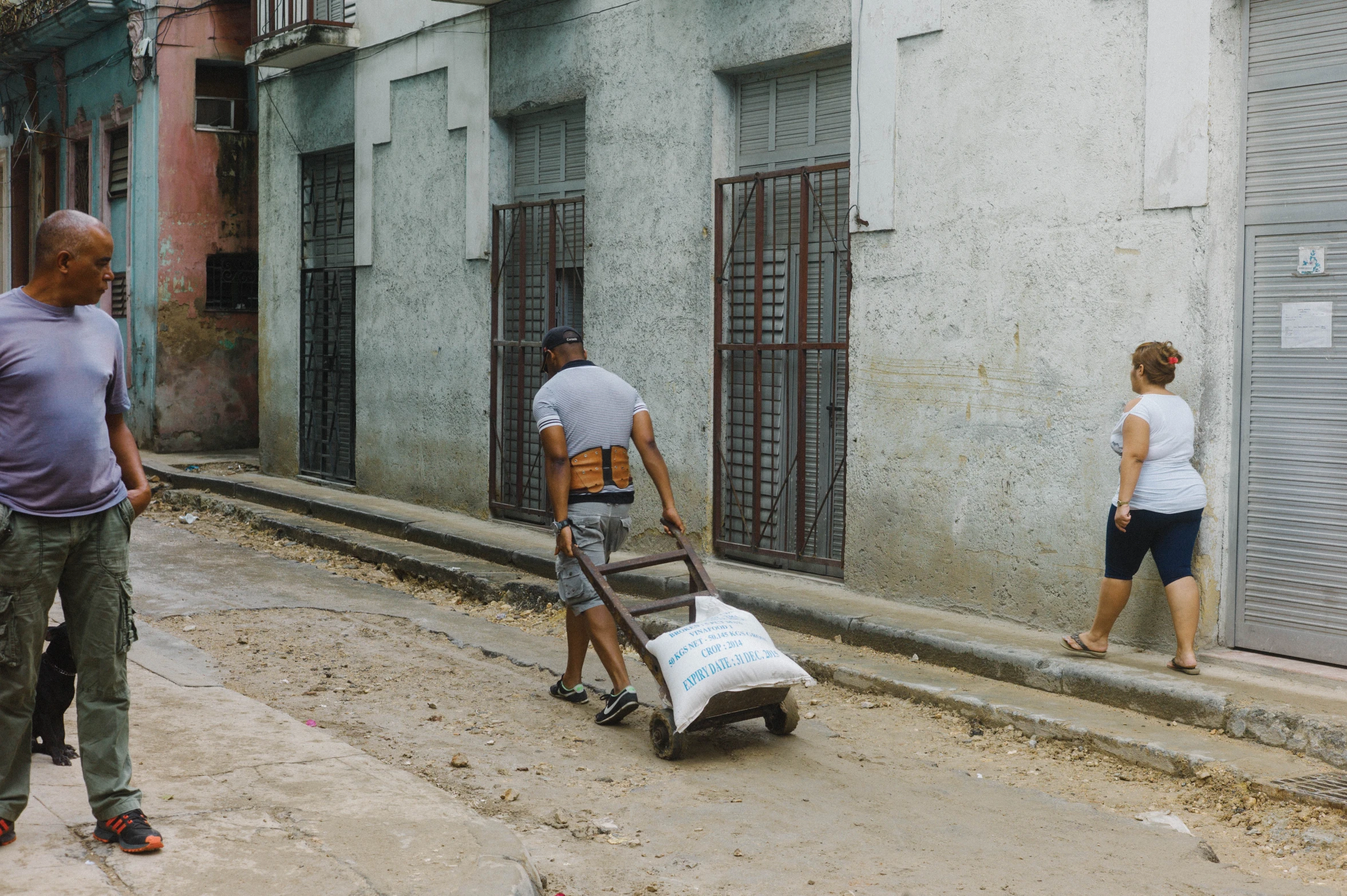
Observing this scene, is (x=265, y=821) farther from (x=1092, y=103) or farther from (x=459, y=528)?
(x=459, y=528)

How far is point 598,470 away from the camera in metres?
6.02

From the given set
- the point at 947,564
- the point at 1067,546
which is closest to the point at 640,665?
the point at 947,564

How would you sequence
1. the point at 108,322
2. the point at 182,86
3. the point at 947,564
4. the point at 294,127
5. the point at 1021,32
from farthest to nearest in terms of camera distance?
the point at 182,86 → the point at 294,127 → the point at 947,564 → the point at 1021,32 → the point at 108,322

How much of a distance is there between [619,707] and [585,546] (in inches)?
28.5

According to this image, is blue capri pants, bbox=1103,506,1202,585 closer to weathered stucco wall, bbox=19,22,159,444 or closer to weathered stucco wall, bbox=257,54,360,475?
weathered stucco wall, bbox=257,54,360,475

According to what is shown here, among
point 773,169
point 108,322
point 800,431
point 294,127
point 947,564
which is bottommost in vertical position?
point 947,564

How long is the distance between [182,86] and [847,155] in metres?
11.2

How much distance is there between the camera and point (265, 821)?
13.5 ft

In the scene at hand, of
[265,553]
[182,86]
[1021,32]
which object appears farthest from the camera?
[182,86]

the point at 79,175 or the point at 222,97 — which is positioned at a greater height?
the point at 222,97

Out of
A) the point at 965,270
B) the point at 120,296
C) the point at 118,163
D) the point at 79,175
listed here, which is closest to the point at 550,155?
the point at 965,270

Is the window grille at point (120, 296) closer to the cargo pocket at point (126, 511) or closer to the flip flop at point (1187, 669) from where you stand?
the cargo pocket at point (126, 511)

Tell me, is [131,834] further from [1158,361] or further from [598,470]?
[1158,361]

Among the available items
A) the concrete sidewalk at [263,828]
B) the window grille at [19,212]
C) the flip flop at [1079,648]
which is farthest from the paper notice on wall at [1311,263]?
the window grille at [19,212]
